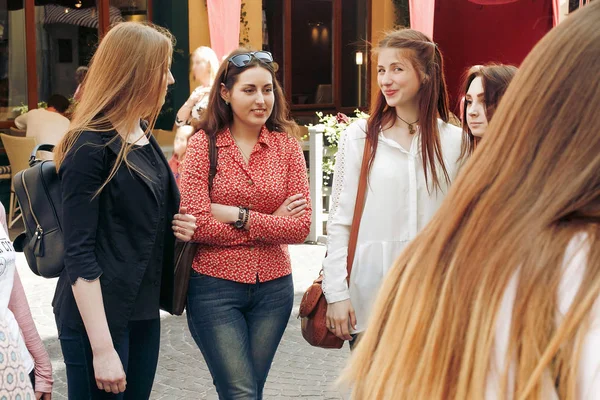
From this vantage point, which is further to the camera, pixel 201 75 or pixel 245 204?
pixel 201 75

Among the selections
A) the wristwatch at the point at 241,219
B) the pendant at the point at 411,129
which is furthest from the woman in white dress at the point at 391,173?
the wristwatch at the point at 241,219

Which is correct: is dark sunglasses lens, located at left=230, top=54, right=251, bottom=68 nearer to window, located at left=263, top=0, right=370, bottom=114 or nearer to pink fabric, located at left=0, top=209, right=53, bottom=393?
pink fabric, located at left=0, top=209, right=53, bottom=393

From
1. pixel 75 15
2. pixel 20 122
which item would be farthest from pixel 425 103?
pixel 75 15

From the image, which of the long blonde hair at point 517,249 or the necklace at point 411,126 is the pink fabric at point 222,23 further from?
the long blonde hair at point 517,249

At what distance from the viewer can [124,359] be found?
288cm

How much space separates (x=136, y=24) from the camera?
2.96 m

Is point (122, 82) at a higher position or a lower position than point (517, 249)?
higher

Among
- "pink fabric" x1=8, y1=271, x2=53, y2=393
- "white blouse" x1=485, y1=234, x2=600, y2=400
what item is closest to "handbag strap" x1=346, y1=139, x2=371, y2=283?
"pink fabric" x1=8, y1=271, x2=53, y2=393

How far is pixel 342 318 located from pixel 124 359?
2.81ft

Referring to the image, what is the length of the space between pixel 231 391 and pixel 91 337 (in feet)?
2.41

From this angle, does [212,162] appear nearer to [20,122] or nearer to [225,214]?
[225,214]

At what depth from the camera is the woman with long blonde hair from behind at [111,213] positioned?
269 cm

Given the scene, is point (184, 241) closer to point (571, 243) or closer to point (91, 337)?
point (91, 337)

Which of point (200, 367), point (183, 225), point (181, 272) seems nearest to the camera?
point (183, 225)
